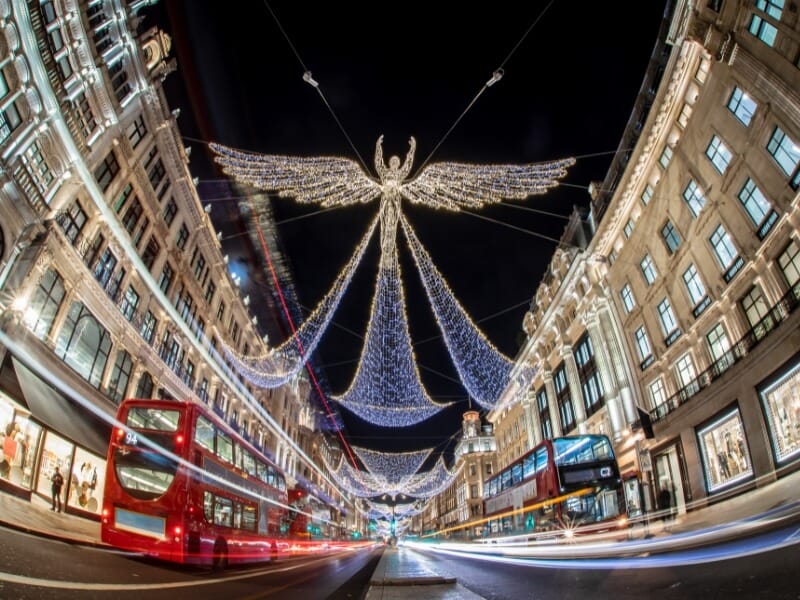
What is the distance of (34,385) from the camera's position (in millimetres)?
14094

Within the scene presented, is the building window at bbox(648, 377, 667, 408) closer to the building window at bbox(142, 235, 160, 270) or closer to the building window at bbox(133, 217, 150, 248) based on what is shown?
the building window at bbox(142, 235, 160, 270)

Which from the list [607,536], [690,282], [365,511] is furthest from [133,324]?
[365,511]

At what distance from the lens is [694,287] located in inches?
767

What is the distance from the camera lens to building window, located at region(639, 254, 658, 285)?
74.6 ft

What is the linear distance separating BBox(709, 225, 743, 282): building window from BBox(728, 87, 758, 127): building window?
4.15m

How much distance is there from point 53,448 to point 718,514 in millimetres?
23191

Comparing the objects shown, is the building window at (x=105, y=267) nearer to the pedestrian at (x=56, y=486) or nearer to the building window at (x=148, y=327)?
the building window at (x=148, y=327)

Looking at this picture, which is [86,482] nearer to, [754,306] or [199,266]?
[199,266]

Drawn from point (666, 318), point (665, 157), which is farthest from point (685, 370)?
point (665, 157)

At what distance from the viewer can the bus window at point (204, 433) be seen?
10250 mm

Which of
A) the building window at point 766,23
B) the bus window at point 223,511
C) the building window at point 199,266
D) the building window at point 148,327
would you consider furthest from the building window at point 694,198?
the building window at point 199,266

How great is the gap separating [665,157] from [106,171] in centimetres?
2642

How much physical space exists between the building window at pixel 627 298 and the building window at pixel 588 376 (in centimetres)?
396

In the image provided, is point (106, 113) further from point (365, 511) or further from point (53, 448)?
point (365, 511)
